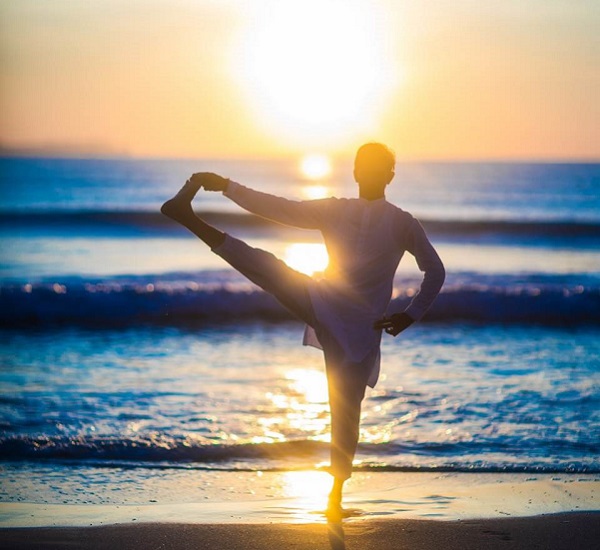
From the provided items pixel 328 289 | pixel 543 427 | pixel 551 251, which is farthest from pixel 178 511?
pixel 551 251

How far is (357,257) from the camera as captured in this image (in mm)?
4492

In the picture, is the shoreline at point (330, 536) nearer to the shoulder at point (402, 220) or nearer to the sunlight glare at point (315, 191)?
the shoulder at point (402, 220)

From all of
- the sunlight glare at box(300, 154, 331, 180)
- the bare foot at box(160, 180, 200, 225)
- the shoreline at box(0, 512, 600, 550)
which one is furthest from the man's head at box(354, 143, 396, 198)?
the sunlight glare at box(300, 154, 331, 180)

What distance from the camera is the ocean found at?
6320 millimetres

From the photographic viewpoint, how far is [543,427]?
7090mm

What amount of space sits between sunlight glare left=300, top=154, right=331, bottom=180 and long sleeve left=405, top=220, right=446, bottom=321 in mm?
60024

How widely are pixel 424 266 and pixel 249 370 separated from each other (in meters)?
4.97

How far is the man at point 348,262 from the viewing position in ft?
14.5

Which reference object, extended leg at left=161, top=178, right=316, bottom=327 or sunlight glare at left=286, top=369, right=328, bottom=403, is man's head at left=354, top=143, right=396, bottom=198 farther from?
sunlight glare at left=286, top=369, right=328, bottom=403

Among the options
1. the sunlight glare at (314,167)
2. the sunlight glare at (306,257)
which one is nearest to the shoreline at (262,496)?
the sunlight glare at (306,257)

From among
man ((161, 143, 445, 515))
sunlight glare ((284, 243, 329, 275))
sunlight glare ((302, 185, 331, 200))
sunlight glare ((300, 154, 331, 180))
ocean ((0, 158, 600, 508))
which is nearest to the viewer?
man ((161, 143, 445, 515))

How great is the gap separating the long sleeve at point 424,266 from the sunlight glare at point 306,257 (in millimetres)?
15969

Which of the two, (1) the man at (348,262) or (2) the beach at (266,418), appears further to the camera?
→ (2) the beach at (266,418)

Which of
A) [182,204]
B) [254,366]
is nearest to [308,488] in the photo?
[182,204]
